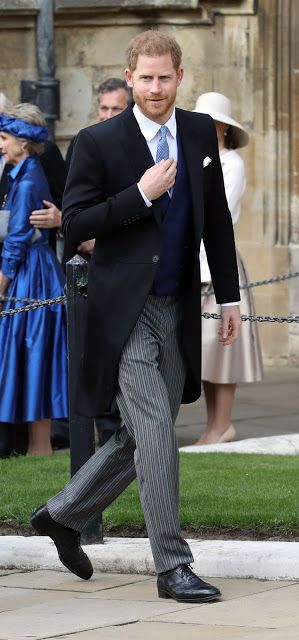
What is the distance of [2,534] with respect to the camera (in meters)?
6.85

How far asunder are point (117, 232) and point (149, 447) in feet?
2.34

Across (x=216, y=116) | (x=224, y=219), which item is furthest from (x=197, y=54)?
(x=224, y=219)

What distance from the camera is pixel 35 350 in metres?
9.25

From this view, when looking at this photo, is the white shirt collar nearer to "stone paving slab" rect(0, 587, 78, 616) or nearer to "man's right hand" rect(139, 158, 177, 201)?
"man's right hand" rect(139, 158, 177, 201)

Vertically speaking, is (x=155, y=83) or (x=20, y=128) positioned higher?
(x=20, y=128)

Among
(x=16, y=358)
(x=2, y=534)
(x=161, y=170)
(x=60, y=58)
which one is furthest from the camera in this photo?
(x=60, y=58)

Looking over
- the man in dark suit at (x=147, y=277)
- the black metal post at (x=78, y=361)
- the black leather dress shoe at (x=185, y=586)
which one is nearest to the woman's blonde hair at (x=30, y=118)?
the black metal post at (x=78, y=361)

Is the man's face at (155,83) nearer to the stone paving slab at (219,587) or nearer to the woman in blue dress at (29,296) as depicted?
the stone paving slab at (219,587)

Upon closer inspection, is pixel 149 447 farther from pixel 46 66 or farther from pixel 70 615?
pixel 46 66

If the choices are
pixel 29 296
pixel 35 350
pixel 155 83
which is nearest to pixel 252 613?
pixel 155 83

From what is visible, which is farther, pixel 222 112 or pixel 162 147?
pixel 222 112

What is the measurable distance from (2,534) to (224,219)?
1.70 meters

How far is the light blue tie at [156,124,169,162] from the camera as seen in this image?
5.77 metres

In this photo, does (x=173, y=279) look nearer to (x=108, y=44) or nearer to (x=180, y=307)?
(x=180, y=307)
